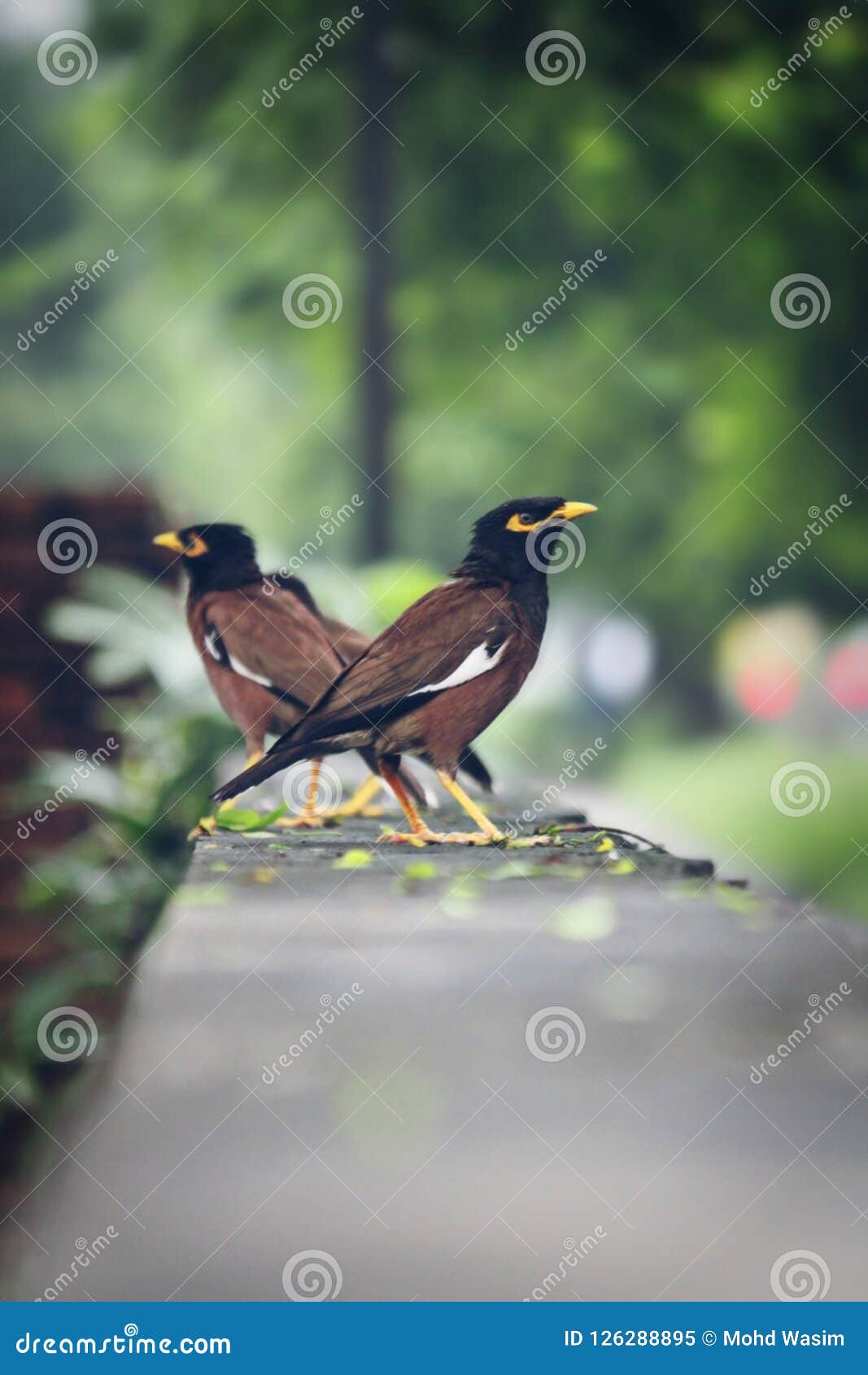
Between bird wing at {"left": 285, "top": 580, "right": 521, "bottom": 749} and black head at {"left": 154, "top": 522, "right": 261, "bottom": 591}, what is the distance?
35cm

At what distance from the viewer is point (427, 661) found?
189cm

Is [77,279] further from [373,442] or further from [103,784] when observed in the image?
[103,784]

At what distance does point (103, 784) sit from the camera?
8.13 ft

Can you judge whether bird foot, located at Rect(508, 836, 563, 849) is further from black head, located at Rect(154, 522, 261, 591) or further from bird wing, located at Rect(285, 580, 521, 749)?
black head, located at Rect(154, 522, 261, 591)

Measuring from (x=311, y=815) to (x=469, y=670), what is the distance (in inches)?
14.8

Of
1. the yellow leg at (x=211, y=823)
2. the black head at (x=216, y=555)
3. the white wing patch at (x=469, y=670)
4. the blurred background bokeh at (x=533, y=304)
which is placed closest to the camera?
the white wing patch at (x=469, y=670)

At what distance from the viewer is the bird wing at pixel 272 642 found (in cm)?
206

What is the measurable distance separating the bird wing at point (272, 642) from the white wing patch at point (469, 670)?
20 centimetres

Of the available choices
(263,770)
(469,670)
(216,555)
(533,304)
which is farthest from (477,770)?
(533,304)

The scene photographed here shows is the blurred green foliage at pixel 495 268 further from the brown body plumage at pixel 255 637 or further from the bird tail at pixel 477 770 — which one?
the bird tail at pixel 477 770

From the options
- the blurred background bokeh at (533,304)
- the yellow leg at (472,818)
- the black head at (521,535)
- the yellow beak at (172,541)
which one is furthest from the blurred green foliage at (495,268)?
the yellow leg at (472,818)

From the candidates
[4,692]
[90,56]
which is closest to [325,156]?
[90,56]

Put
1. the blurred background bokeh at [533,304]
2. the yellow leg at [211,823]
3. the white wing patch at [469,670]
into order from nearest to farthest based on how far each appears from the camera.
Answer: the white wing patch at [469,670]
the yellow leg at [211,823]
the blurred background bokeh at [533,304]

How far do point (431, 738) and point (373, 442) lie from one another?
4.82 ft
